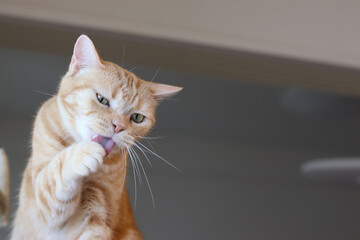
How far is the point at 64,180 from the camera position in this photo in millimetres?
633

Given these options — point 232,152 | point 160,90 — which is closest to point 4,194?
point 160,90

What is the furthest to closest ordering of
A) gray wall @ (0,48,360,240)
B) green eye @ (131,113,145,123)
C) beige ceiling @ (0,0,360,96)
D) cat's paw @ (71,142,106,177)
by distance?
1. beige ceiling @ (0,0,360,96)
2. gray wall @ (0,48,360,240)
3. green eye @ (131,113,145,123)
4. cat's paw @ (71,142,106,177)

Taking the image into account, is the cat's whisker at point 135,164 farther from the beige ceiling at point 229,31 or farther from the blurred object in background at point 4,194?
the beige ceiling at point 229,31

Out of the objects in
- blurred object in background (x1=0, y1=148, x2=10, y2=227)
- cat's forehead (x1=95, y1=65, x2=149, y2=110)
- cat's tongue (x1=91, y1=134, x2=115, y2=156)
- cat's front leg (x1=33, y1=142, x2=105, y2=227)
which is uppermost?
cat's forehead (x1=95, y1=65, x2=149, y2=110)

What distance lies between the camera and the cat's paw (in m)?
0.62

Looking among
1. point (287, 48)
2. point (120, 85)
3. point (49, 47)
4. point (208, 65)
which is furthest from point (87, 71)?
point (287, 48)

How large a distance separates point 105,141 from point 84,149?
0.06 m

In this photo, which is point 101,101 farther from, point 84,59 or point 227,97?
point 227,97

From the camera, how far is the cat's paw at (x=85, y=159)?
0.62 m

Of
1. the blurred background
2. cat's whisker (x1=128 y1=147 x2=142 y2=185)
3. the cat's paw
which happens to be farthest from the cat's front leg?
the blurred background

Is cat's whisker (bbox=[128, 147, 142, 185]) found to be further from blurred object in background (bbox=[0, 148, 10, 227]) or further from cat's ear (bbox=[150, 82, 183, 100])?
blurred object in background (bbox=[0, 148, 10, 227])

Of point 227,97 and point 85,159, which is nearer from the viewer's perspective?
point 85,159

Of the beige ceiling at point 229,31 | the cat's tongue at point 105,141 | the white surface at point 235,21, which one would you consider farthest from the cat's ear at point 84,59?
the white surface at point 235,21

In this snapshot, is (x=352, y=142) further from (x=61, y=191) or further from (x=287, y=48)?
(x=61, y=191)
